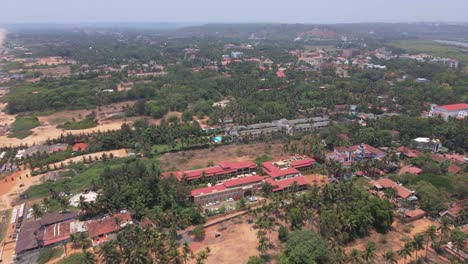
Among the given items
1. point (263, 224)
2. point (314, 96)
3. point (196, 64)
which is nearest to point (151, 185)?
point (263, 224)

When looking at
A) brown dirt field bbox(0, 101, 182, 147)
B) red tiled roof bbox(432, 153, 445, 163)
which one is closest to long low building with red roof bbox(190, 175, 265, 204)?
red tiled roof bbox(432, 153, 445, 163)

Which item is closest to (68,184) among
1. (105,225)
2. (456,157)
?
(105,225)

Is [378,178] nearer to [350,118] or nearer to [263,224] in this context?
[263,224]

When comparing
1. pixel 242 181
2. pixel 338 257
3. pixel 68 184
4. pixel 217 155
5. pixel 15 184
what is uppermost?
pixel 338 257

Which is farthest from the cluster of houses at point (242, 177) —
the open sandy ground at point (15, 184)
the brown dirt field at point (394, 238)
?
the open sandy ground at point (15, 184)

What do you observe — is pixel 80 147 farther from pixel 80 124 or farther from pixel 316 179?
pixel 316 179

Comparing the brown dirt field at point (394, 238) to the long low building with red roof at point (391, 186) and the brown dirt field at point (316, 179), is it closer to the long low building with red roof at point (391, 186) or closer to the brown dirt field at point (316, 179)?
the long low building with red roof at point (391, 186)

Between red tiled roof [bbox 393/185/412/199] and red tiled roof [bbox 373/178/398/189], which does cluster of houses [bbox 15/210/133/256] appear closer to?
red tiled roof [bbox 373/178/398/189]

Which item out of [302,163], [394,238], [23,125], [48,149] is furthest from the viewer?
[23,125]
